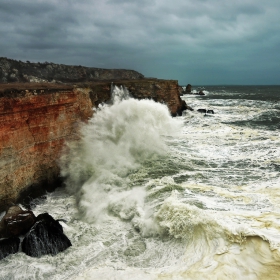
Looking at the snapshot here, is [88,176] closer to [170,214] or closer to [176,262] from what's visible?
[170,214]

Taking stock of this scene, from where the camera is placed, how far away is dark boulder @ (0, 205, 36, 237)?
816cm

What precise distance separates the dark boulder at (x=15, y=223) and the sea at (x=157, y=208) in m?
0.87

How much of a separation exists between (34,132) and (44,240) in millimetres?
5130

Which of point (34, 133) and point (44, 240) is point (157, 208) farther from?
point (34, 133)

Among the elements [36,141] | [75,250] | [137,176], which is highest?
[36,141]

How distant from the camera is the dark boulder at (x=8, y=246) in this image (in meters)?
7.56

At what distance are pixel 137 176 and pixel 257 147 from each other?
767cm

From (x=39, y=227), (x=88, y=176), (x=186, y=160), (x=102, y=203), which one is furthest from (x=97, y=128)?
(x=39, y=227)

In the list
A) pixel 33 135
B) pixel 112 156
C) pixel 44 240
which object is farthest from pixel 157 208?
pixel 33 135

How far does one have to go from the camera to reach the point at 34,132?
454 inches

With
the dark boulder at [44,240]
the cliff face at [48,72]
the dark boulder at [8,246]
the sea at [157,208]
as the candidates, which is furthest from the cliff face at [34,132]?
the cliff face at [48,72]

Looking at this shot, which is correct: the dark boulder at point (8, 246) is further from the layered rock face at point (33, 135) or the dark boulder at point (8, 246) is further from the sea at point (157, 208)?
the layered rock face at point (33, 135)

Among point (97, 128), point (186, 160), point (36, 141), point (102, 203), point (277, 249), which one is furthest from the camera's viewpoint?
point (97, 128)

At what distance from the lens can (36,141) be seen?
11648mm
